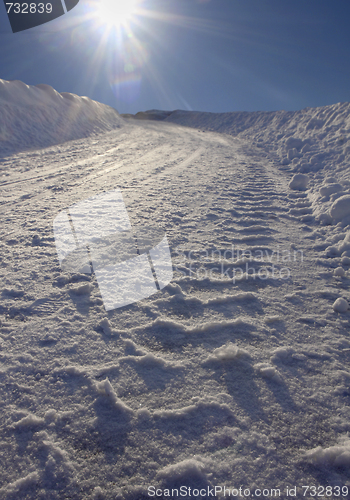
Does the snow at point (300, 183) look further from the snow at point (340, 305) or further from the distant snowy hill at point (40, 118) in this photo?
the distant snowy hill at point (40, 118)

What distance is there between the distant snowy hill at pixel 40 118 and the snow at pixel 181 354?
491cm

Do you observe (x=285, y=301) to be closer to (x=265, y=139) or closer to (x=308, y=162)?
(x=308, y=162)

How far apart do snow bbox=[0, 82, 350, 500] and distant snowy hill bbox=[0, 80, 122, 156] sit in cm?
491

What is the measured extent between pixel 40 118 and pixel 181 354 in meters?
10.3

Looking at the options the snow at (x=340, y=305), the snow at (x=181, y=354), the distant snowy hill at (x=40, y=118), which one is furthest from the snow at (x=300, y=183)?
the distant snowy hill at (x=40, y=118)

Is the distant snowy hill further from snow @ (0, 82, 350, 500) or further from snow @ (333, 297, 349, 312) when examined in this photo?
snow @ (333, 297, 349, 312)

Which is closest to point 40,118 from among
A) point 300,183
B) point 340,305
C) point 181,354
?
point 300,183

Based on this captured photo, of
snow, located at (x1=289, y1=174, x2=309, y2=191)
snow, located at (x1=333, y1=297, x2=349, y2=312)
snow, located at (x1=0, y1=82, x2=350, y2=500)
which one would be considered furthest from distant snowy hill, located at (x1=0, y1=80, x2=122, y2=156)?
snow, located at (x1=333, y1=297, x2=349, y2=312)

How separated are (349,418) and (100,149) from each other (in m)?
8.12

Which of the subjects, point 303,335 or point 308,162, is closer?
point 303,335

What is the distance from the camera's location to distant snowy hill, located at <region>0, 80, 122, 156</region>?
7.46m

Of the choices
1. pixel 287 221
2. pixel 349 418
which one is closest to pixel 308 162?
pixel 287 221

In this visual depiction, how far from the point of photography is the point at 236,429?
1.18 metres

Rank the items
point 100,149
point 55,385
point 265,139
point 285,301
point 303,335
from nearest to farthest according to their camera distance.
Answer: point 55,385
point 303,335
point 285,301
point 100,149
point 265,139
